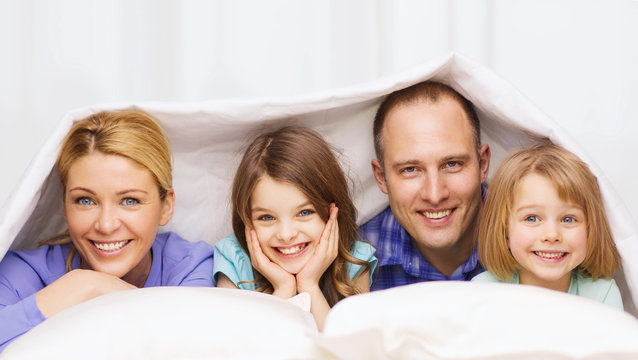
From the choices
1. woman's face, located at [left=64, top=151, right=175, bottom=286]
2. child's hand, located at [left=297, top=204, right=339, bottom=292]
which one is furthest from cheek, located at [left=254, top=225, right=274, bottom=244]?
woman's face, located at [left=64, top=151, right=175, bottom=286]

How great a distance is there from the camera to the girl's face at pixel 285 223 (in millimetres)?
1470

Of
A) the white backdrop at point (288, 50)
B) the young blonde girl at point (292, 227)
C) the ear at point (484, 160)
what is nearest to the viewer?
the young blonde girl at point (292, 227)

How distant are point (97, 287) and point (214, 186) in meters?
0.44

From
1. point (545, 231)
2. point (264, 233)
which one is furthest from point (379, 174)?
point (545, 231)

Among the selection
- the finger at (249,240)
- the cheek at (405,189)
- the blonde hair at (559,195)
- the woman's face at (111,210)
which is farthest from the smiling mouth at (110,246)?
the blonde hair at (559,195)

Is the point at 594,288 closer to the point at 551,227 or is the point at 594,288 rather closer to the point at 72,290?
the point at 551,227

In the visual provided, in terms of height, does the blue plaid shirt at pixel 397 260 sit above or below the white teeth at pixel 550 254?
below

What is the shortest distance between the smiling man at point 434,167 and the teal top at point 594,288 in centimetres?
17

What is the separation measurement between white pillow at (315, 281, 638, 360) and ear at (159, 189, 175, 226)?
70 cm

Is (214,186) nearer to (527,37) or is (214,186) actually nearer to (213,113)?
(213,113)

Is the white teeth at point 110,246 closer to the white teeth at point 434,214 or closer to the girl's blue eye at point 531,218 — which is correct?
the white teeth at point 434,214

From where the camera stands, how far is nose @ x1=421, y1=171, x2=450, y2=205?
1.50m

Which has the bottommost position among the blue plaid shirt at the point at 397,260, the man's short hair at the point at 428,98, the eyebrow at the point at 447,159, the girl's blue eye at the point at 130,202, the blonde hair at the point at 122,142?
the blue plaid shirt at the point at 397,260

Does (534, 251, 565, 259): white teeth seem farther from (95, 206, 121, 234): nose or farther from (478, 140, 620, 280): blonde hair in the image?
(95, 206, 121, 234): nose
